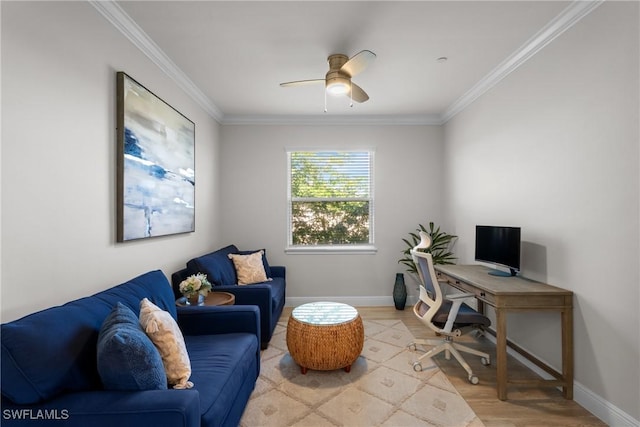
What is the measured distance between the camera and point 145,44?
248cm

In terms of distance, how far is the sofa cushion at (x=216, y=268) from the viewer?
120 inches

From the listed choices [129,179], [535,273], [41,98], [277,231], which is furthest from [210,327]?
[535,273]

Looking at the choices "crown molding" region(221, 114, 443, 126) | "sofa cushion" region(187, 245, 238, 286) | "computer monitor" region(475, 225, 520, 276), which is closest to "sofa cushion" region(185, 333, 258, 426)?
"sofa cushion" region(187, 245, 238, 286)

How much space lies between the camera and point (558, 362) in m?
2.40

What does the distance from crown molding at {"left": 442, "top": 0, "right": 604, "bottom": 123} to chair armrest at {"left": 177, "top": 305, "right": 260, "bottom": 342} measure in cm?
304

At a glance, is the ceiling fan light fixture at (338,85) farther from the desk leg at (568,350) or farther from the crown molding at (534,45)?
the desk leg at (568,350)

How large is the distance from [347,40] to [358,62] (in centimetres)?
26

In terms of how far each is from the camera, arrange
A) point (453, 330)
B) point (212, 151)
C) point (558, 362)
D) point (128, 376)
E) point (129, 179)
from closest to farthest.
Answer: point (128, 376) < point (129, 179) < point (558, 362) < point (453, 330) < point (212, 151)

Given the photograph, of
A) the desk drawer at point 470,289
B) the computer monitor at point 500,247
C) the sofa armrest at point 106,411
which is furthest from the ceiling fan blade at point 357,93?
the sofa armrest at point 106,411

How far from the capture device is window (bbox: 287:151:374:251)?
4617 millimetres

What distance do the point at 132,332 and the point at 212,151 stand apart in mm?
3168

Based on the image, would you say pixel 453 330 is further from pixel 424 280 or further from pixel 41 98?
pixel 41 98

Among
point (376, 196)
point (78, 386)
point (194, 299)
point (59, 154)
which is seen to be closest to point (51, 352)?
point (78, 386)
